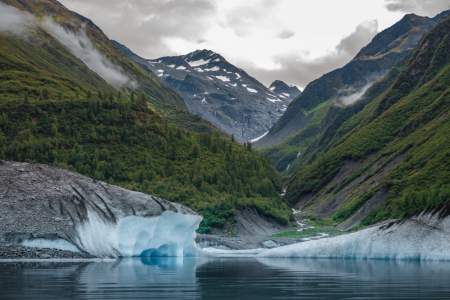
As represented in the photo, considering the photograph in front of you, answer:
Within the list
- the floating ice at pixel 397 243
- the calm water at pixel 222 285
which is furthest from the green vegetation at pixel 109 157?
the calm water at pixel 222 285

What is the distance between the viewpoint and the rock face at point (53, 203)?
297ft

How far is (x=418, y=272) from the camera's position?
67.6 m

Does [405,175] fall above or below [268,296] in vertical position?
above

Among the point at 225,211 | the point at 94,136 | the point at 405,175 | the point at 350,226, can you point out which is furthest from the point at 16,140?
the point at 405,175

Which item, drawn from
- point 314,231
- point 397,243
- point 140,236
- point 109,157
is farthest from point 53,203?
point 109,157

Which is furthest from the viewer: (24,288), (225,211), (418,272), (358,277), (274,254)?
(225,211)

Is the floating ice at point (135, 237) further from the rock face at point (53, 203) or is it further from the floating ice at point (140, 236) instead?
the rock face at point (53, 203)

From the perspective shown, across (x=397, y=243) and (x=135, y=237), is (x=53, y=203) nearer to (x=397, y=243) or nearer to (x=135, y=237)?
(x=135, y=237)

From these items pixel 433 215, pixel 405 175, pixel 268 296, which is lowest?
pixel 268 296

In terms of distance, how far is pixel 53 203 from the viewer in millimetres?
95000

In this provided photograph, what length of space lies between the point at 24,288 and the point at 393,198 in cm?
13974

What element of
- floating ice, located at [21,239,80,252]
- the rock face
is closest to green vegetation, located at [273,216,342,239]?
the rock face

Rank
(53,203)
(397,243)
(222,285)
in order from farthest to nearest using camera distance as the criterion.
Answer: (53,203)
(397,243)
(222,285)

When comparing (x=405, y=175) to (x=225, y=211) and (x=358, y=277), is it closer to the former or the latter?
(x=225, y=211)
